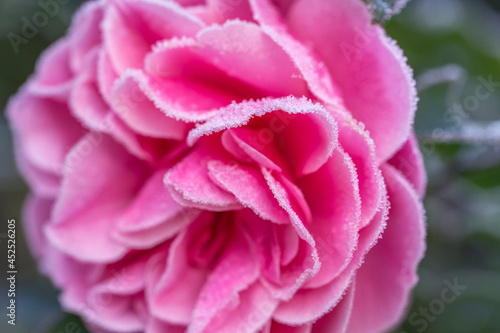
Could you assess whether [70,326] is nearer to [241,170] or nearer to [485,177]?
[241,170]

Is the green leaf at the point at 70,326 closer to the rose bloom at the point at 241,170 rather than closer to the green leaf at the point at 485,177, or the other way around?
Result: the rose bloom at the point at 241,170

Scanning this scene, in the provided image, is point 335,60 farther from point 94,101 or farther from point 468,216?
point 468,216

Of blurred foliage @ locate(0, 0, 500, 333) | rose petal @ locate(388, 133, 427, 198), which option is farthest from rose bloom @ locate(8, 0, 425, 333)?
blurred foliage @ locate(0, 0, 500, 333)


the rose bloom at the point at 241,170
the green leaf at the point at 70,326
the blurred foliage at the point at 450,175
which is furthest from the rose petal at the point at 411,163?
the green leaf at the point at 70,326

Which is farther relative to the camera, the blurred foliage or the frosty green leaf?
the blurred foliage

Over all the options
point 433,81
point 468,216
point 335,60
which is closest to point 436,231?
point 468,216

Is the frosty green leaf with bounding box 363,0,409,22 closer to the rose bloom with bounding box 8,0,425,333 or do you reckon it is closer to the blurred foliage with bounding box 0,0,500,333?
the rose bloom with bounding box 8,0,425,333

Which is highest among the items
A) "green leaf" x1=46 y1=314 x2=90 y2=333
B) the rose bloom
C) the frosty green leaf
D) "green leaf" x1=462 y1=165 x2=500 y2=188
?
the frosty green leaf

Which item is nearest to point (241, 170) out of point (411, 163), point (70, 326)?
point (411, 163)
